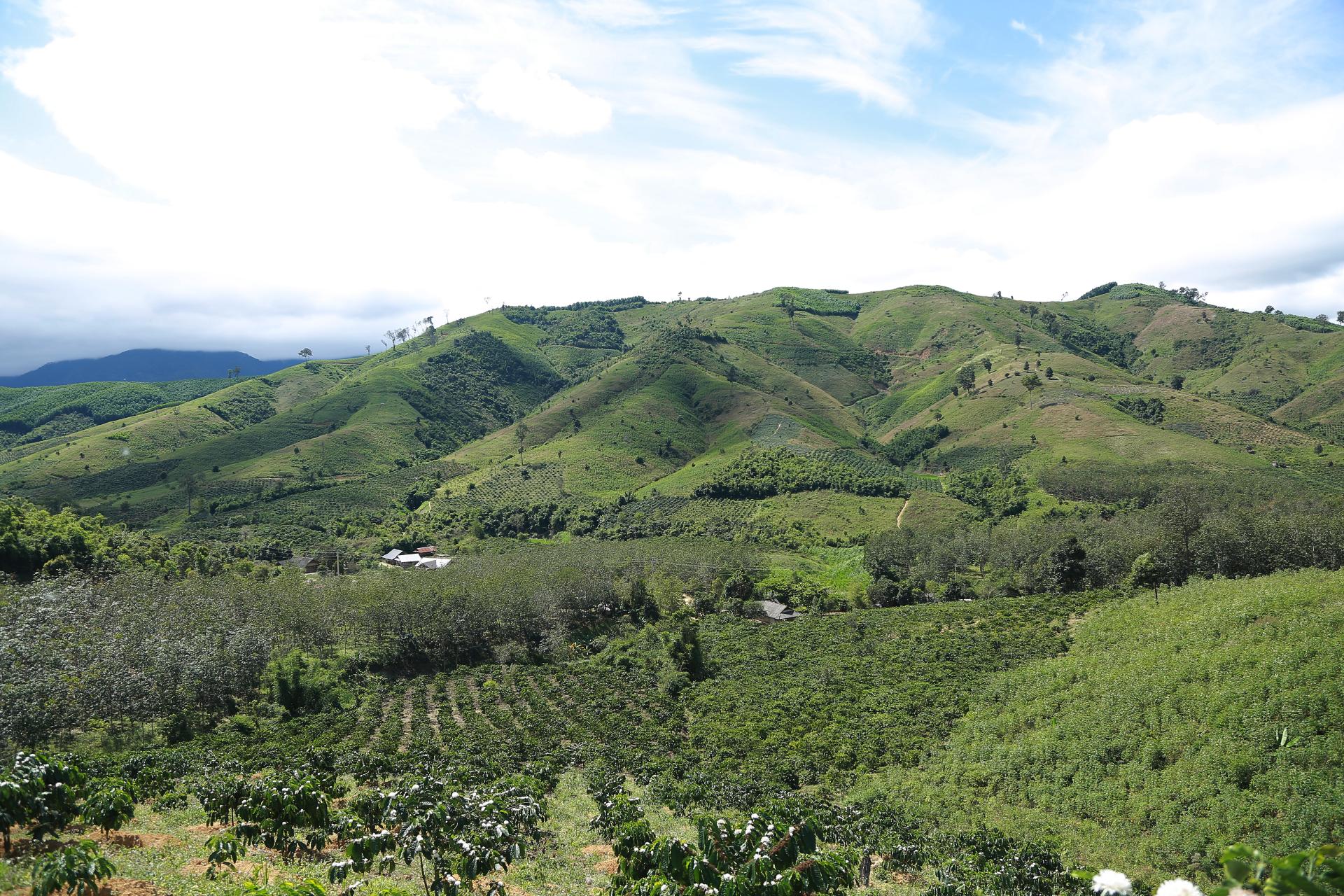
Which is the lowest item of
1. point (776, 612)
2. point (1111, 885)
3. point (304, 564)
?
point (304, 564)

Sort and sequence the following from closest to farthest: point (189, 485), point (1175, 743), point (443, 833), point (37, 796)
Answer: point (443, 833) < point (37, 796) < point (1175, 743) < point (189, 485)

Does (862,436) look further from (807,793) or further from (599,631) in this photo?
(807,793)

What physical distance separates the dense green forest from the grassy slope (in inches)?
6.3

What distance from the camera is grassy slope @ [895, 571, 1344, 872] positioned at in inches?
952

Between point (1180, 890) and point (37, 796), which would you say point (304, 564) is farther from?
point (1180, 890)

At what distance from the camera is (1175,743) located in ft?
94.4

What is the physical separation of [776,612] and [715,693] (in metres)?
32.4

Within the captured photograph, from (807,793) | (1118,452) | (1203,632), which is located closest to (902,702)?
(807,793)

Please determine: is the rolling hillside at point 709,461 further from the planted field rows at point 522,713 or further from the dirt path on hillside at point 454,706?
the dirt path on hillside at point 454,706

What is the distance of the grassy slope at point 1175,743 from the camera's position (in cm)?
2417

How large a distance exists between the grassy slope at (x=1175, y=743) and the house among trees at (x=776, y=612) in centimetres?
4112

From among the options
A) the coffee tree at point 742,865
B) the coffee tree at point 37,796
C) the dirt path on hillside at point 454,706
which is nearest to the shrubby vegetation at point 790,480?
the dirt path on hillside at point 454,706

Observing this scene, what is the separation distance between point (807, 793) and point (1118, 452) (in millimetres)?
133370

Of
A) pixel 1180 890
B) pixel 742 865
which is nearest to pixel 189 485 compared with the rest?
pixel 742 865
